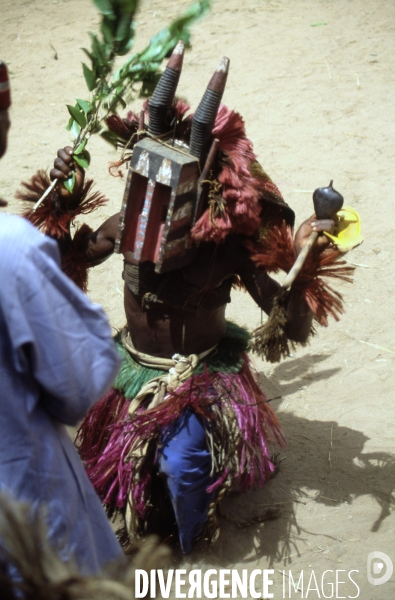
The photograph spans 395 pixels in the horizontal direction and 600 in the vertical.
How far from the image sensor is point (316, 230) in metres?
2.55

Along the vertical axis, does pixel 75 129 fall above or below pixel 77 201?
above

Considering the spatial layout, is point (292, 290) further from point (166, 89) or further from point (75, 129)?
point (75, 129)

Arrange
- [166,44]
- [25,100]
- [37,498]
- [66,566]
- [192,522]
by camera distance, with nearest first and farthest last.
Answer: [66,566] < [37,498] < [166,44] < [192,522] < [25,100]

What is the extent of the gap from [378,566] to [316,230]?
4.86 feet

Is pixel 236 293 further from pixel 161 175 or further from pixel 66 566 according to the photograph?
pixel 66 566

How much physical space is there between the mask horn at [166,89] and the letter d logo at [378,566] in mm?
1978

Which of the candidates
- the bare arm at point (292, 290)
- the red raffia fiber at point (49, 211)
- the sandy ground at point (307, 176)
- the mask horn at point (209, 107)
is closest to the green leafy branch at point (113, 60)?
the red raffia fiber at point (49, 211)

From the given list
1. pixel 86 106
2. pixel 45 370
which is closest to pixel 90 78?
pixel 86 106

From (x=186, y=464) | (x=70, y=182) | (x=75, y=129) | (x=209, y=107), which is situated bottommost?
(x=186, y=464)

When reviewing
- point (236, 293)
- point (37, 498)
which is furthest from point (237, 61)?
point (37, 498)

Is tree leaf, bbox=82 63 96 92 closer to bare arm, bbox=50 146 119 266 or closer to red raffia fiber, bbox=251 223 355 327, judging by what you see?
bare arm, bbox=50 146 119 266

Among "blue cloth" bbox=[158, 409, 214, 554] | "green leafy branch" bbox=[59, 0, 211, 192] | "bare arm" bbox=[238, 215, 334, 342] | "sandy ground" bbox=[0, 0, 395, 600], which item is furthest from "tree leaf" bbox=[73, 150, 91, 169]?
"sandy ground" bbox=[0, 0, 395, 600]

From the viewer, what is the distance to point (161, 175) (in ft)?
8.46

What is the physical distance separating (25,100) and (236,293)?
142 inches
